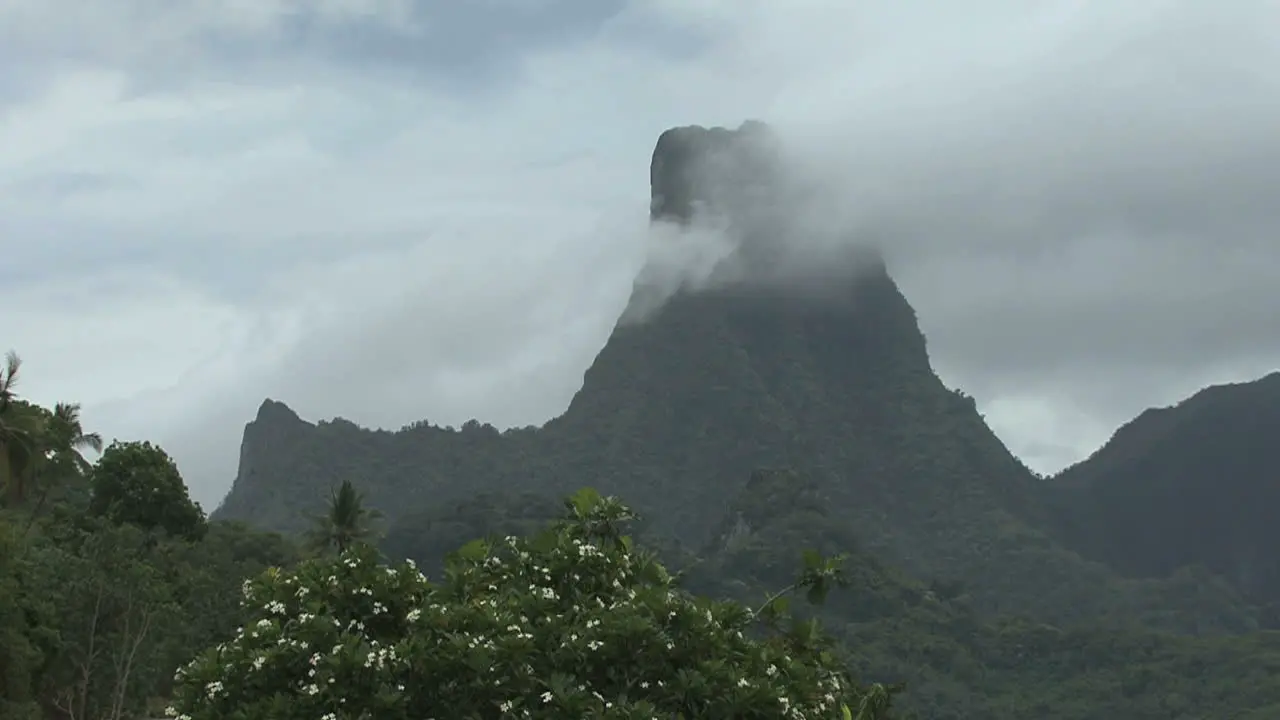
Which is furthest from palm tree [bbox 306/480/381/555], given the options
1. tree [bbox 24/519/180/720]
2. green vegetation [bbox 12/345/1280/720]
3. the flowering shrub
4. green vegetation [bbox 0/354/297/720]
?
the flowering shrub

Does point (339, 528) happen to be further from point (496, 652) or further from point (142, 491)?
point (496, 652)

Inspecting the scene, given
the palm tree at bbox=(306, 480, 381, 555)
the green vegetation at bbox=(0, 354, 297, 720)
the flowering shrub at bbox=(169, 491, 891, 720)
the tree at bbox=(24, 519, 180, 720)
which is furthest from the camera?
the palm tree at bbox=(306, 480, 381, 555)

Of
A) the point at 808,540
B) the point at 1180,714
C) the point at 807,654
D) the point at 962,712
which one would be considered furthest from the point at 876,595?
the point at 807,654

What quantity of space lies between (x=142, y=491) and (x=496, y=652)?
182 ft

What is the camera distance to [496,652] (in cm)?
1518

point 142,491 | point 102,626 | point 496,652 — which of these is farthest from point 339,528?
point 496,652

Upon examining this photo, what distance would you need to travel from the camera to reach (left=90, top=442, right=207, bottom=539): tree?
6606 cm

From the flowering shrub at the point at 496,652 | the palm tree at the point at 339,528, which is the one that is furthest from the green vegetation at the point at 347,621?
the palm tree at the point at 339,528

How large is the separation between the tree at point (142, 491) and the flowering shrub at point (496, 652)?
51195 millimetres

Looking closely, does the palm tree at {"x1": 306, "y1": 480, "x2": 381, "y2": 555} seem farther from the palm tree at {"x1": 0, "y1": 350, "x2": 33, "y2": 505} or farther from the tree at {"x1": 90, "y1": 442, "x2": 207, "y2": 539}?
the palm tree at {"x1": 0, "y1": 350, "x2": 33, "y2": 505}

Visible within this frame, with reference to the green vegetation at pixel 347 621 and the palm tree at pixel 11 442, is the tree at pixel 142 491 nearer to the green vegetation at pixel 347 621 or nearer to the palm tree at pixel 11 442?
the green vegetation at pixel 347 621

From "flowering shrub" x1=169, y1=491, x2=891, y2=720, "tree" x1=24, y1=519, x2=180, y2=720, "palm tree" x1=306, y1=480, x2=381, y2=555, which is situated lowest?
"flowering shrub" x1=169, y1=491, x2=891, y2=720

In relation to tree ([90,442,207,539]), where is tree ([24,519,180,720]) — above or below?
below

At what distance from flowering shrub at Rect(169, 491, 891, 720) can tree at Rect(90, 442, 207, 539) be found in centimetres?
5120
